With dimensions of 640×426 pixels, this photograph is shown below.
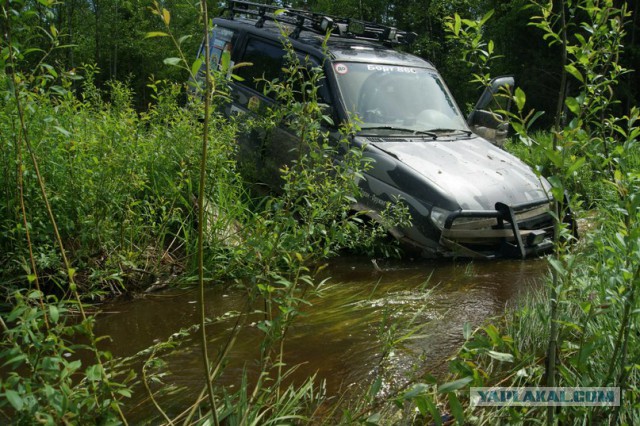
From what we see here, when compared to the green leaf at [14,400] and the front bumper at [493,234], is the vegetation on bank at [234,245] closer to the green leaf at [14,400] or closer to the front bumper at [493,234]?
the green leaf at [14,400]

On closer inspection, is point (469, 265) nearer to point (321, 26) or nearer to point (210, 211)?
point (210, 211)

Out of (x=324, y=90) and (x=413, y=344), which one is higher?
(x=324, y=90)

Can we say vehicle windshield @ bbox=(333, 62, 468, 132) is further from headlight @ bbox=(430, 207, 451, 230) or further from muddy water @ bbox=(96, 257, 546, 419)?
muddy water @ bbox=(96, 257, 546, 419)

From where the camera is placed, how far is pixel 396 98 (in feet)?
21.9

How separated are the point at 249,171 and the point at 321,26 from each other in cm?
182

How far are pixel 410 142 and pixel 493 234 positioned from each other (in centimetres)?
118

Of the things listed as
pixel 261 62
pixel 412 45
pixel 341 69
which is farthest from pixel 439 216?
pixel 412 45

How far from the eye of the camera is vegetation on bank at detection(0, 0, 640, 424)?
222cm

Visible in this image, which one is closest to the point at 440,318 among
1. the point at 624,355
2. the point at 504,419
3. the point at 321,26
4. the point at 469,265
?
the point at 469,265

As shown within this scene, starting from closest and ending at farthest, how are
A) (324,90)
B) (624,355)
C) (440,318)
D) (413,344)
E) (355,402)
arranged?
1. (624,355)
2. (355,402)
3. (413,344)
4. (440,318)
5. (324,90)

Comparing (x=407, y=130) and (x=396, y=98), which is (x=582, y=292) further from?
(x=396, y=98)

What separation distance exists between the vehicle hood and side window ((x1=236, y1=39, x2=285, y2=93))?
168 cm

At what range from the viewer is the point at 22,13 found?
2588 mm

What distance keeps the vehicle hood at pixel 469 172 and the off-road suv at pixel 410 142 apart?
1 cm
